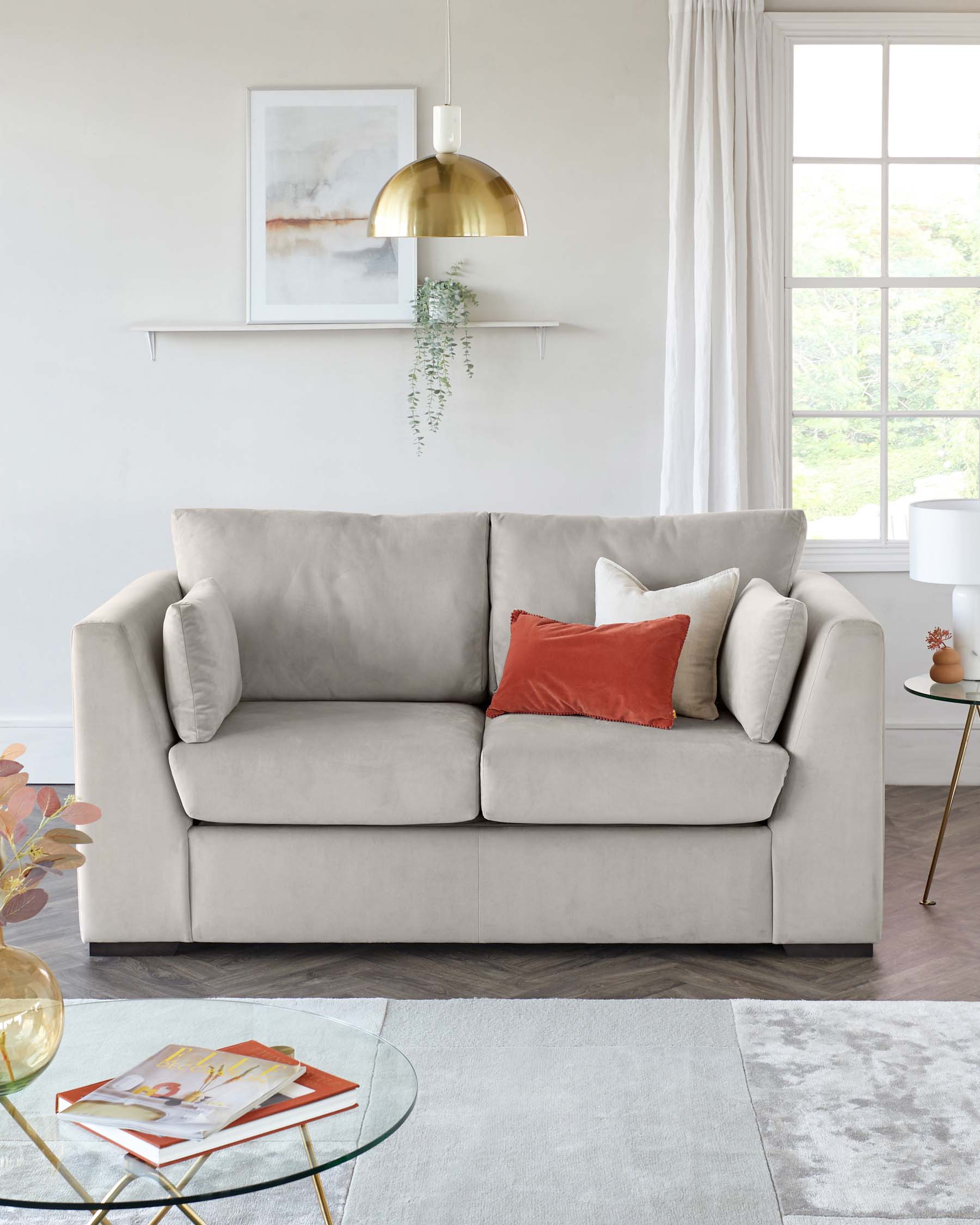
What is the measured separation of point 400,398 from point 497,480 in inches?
17.4

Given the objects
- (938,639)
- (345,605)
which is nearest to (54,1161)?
(345,605)

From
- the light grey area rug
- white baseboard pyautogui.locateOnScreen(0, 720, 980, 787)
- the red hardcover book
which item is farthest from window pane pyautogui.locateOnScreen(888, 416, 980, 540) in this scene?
the red hardcover book

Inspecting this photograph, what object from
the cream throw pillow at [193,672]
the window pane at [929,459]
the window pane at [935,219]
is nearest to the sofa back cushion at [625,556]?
the cream throw pillow at [193,672]

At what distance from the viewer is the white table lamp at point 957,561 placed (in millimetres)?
3262

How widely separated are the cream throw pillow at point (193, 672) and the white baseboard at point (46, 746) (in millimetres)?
1630

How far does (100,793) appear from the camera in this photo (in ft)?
9.81

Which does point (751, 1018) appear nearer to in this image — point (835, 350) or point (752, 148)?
point (835, 350)

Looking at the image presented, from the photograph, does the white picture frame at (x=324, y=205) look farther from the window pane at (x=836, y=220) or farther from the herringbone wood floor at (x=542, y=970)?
the herringbone wood floor at (x=542, y=970)

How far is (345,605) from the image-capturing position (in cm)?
354

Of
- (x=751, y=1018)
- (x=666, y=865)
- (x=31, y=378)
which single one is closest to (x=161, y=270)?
(x=31, y=378)

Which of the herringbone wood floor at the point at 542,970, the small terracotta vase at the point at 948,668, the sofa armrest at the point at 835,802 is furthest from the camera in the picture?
the small terracotta vase at the point at 948,668

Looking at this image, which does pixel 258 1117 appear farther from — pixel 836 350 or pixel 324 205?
pixel 836 350

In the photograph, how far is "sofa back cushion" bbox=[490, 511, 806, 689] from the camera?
354 cm

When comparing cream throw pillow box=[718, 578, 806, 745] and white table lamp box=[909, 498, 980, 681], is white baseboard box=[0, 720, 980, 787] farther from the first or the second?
cream throw pillow box=[718, 578, 806, 745]
